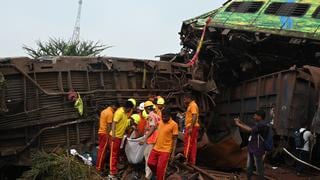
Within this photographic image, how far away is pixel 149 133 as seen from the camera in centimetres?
855

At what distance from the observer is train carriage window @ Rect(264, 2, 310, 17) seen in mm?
12951

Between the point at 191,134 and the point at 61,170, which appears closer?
the point at 61,170

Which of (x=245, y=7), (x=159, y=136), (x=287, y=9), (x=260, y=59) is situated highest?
(x=245, y=7)

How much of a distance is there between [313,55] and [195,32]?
4.14 metres

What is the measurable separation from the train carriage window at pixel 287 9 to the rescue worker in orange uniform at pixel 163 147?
21.0ft

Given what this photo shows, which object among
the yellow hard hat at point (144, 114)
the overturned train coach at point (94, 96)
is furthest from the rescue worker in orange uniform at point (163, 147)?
the overturned train coach at point (94, 96)

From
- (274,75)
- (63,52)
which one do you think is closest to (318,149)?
(274,75)

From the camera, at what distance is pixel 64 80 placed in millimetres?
11531

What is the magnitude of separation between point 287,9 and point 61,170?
763cm

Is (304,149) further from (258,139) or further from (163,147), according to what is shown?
(163,147)

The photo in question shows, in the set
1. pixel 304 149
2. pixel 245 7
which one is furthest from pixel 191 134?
pixel 245 7

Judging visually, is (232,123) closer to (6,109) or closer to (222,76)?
(222,76)

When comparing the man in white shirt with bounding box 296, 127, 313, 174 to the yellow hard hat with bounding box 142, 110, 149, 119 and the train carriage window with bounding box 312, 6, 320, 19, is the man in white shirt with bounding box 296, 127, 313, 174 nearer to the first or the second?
the yellow hard hat with bounding box 142, 110, 149, 119

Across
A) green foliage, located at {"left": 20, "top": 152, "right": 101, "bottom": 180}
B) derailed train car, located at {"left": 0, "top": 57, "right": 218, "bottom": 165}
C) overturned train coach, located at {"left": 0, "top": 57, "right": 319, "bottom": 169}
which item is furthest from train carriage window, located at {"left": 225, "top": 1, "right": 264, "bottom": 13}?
green foliage, located at {"left": 20, "top": 152, "right": 101, "bottom": 180}
